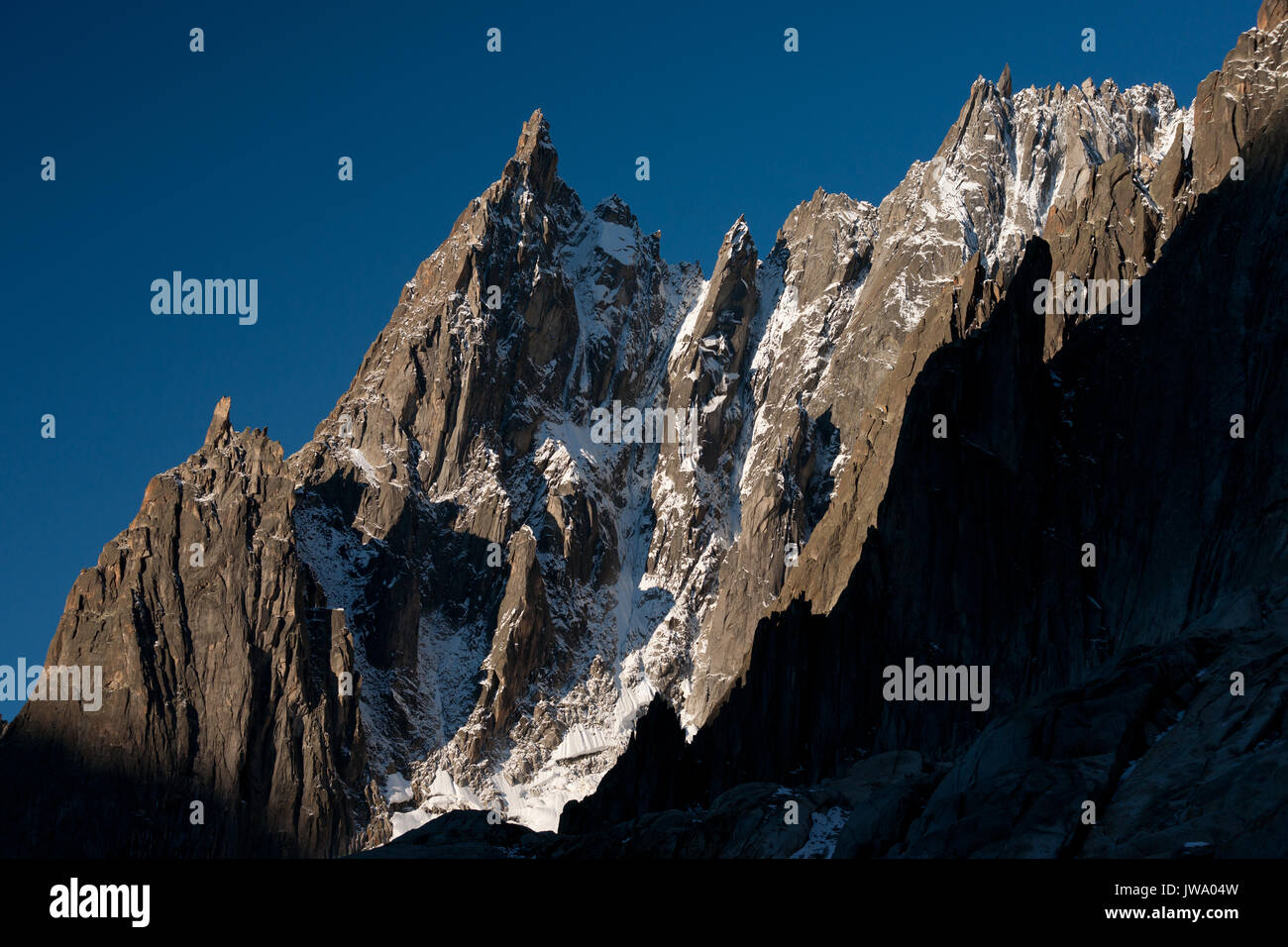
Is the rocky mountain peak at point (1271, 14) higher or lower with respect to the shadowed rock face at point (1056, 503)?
higher

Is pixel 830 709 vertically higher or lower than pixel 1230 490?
lower

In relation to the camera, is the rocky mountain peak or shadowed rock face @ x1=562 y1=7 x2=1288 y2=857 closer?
shadowed rock face @ x1=562 y1=7 x2=1288 y2=857

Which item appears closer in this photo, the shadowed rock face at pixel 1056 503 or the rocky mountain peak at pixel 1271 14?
the shadowed rock face at pixel 1056 503

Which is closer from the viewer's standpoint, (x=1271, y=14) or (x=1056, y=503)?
(x=1056, y=503)

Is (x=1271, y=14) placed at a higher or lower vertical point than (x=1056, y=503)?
higher

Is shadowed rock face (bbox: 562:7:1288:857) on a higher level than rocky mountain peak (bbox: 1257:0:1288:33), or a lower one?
lower
